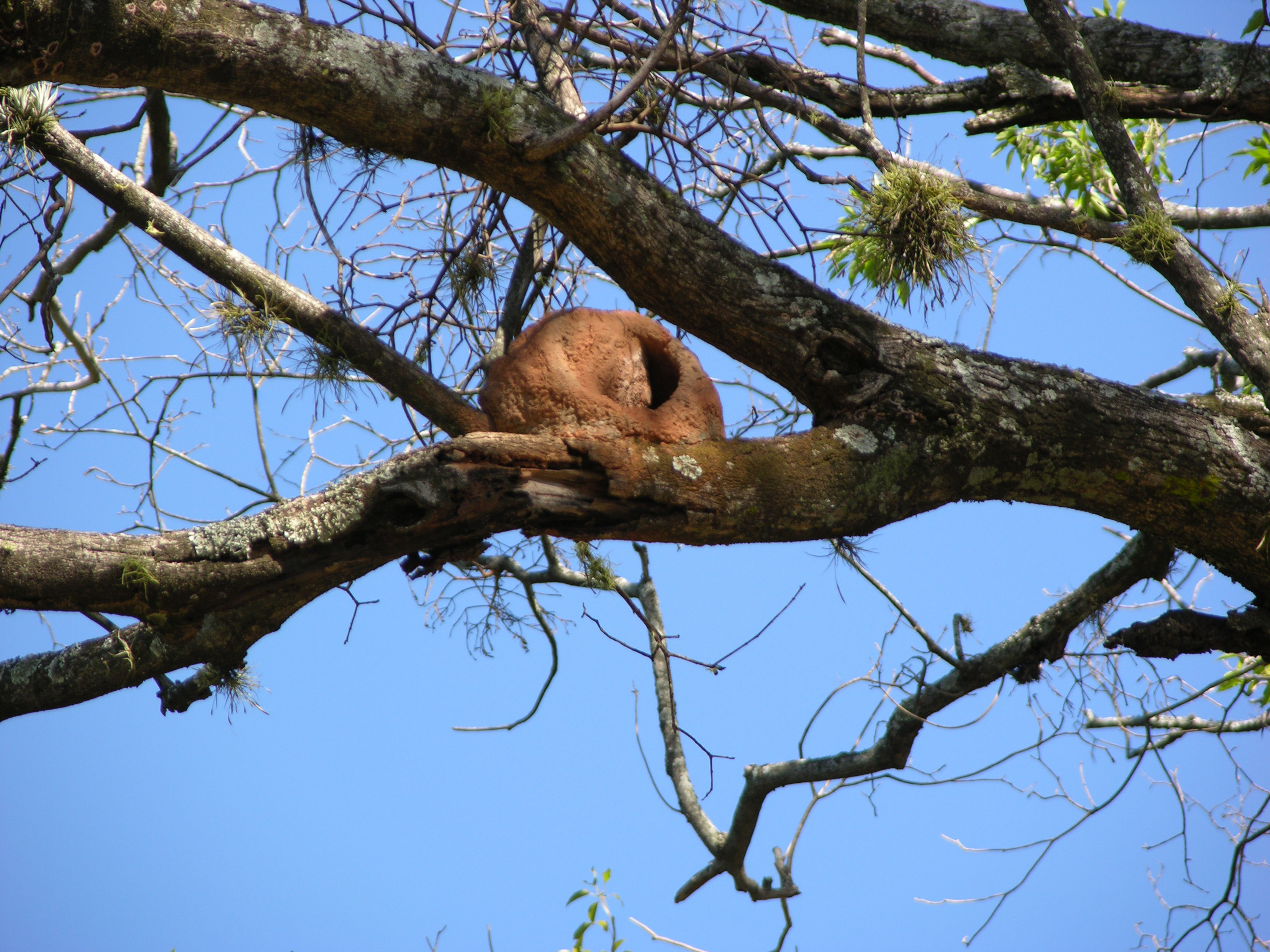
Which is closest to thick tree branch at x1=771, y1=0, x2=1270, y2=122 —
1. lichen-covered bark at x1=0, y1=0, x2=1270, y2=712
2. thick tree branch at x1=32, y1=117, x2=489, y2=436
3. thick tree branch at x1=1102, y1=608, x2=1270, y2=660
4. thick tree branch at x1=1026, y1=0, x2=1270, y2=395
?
thick tree branch at x1=1026, y1=0, x2=1270, y2=395

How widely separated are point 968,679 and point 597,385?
202 cm

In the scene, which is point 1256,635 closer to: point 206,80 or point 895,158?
point 895,158

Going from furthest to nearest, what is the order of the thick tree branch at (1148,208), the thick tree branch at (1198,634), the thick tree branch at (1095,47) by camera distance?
the thick tree branch at (1095,47) < the thick tree branch at (1198,634) < the thick tree branch at (1148,208)

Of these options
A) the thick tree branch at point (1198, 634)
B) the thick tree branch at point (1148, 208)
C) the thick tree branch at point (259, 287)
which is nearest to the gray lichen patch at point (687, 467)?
the thick tree branch at point (259, 287)

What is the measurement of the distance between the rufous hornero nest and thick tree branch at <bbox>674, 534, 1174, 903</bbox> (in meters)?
1.64

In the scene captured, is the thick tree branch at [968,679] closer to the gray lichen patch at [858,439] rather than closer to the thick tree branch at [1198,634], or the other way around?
the thick tree branch at [1198,634]

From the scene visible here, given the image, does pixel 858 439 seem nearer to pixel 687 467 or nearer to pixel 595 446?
pixel 687 467

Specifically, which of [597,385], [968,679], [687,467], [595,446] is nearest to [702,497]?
[687,467]

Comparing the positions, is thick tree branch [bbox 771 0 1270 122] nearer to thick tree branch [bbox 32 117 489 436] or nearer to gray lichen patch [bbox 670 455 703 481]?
thick tree branch [bbox 32 117 489 436]

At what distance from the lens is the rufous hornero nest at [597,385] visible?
101 inches

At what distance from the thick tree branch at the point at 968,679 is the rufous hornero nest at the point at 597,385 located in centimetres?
164

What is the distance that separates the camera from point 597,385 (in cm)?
267

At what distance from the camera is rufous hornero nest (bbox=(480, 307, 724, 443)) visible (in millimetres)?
2576

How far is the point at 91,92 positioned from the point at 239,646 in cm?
322
